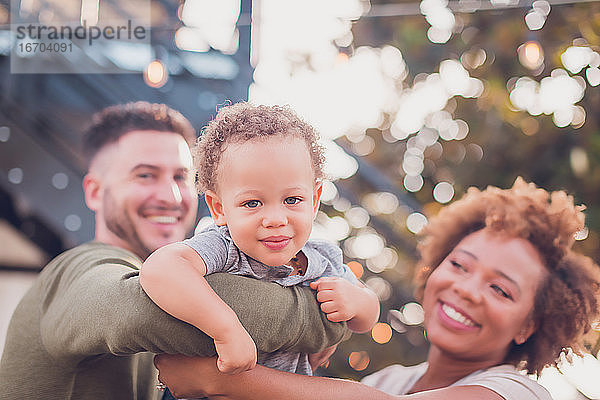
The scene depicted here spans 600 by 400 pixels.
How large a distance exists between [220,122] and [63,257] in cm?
49

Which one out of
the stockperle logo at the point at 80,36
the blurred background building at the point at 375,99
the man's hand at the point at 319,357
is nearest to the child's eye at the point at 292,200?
the man's hand at the point at 319,357

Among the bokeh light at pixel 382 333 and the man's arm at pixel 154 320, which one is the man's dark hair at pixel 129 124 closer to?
the man's arm at pixel 154 320

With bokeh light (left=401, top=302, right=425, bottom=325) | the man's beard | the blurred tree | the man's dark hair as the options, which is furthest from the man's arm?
bokeh light (left=401, top=302, right=425, bottom=325)

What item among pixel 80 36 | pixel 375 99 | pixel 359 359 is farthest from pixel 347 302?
pixel 359 359

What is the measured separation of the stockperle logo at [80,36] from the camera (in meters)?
2.52

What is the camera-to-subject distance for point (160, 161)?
1646 mm

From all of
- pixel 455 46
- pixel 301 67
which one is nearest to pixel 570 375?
pixel 455 46

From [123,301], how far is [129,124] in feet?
2.58

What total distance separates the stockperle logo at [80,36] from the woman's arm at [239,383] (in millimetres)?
1773

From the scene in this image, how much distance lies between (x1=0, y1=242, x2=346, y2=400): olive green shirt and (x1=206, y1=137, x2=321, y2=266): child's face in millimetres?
71

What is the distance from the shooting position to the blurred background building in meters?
2.88

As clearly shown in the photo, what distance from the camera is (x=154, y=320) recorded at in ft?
3.32

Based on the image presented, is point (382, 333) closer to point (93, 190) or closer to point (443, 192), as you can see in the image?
point (443, 192)

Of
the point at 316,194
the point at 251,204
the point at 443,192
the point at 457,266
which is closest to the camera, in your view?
the point at 251,204
